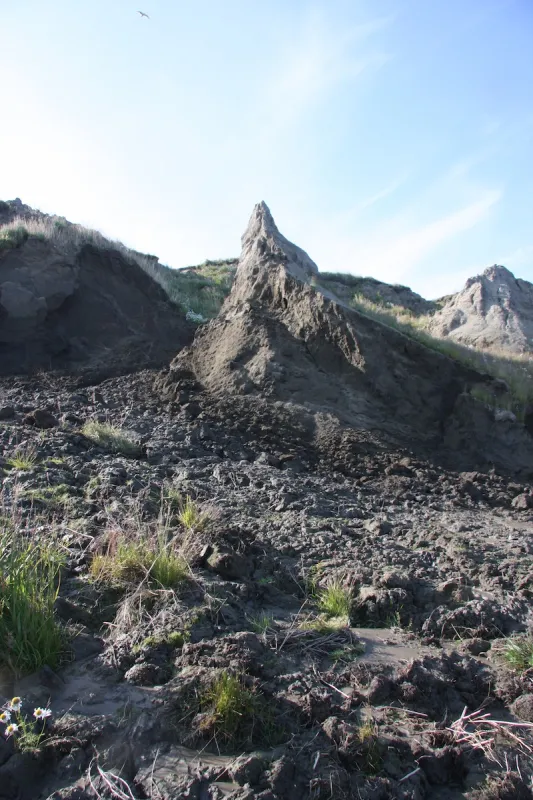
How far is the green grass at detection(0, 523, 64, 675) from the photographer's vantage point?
120 inches

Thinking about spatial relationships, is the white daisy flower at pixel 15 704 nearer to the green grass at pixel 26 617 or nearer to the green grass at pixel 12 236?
the green grass at pixel 26 617

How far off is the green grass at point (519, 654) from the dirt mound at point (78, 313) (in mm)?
8168

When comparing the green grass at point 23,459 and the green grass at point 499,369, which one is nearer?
the green grass at point 23,459

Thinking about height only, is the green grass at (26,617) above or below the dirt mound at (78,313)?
below

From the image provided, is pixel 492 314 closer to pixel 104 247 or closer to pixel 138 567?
pixel 104 247

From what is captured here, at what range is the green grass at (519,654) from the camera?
134 inches

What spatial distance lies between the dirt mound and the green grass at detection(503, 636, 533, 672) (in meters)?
8.17

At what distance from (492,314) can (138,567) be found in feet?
53.2

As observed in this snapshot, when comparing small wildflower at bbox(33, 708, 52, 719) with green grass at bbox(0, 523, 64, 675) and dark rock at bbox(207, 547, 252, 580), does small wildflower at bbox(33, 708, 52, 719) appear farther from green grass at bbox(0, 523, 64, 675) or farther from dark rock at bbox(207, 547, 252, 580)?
dark rock at bbox(207, 547, 252, 580)

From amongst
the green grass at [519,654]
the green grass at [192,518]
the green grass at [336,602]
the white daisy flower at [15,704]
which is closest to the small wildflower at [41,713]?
the white daisy flower at [15,704]

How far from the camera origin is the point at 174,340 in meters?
11.9

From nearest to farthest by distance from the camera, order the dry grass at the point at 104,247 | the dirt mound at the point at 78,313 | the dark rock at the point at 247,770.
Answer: the dark rock at the point at 247,770 → the dirt mound at the point at 78,313 → the dry grass at the point at 104,247

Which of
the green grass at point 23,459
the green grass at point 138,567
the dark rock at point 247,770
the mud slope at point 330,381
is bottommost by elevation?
the dark rock at point 247,770

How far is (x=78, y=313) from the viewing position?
11.9 meters
